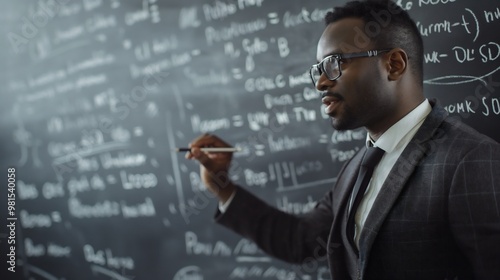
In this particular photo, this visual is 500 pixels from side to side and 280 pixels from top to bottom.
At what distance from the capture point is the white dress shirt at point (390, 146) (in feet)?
4.29

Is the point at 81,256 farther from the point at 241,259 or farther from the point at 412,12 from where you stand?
the point at 412,12

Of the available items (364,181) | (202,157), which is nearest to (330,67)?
(364,181)

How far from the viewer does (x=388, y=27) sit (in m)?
1.33

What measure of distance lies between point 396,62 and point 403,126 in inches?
6.0

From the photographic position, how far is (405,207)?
121cm

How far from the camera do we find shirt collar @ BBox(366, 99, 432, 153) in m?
1.31

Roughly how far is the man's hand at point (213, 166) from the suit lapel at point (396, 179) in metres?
0.63

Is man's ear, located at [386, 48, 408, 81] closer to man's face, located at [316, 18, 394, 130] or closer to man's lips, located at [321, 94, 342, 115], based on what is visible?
man's face, located at [316, 18, 394, 130]

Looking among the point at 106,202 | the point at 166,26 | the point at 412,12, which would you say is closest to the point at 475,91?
the point at 412,12

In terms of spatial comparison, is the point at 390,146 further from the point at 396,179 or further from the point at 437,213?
the point at 437,213

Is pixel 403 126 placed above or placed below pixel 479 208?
above

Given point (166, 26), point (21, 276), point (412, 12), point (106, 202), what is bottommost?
point (21, 276)

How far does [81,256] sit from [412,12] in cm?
186

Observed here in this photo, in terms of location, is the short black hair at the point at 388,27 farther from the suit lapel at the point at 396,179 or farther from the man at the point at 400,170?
the suit lapel at the point at 396,179
